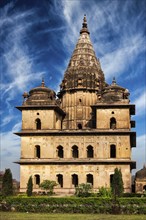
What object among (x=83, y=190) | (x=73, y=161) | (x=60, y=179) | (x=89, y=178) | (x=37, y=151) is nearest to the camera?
(x=83, y=190)

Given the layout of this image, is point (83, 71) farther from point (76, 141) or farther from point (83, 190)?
point (83, 190)

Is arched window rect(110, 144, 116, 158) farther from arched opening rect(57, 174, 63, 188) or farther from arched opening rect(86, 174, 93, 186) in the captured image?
arched opening rect(57, 174, 63, 188)

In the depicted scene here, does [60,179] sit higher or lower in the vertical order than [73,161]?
lower

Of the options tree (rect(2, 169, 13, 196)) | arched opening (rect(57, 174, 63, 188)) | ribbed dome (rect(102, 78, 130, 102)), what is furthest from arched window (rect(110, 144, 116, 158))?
tree (rect(2, 169, 13, 196))

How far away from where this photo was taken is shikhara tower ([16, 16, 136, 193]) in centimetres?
4497

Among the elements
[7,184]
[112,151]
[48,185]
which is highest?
[112,151]

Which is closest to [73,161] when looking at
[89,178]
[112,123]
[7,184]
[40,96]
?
[89,178]

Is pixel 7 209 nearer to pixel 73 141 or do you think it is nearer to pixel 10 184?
pixel 10 184

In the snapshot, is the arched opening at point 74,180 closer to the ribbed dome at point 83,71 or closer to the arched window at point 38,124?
the arched window at point 38,124

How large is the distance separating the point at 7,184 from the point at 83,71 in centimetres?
2231

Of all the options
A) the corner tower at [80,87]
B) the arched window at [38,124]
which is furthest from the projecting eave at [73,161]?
the corner tower at [80,87]

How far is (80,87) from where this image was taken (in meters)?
52.0

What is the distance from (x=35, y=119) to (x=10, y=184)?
13.5 meters

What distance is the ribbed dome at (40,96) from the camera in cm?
4826
